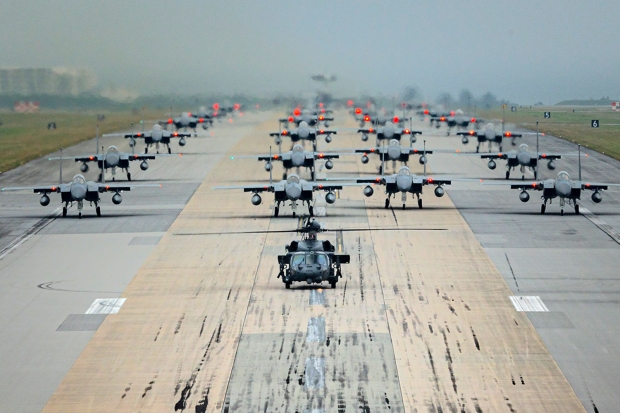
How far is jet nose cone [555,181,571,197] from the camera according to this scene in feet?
243

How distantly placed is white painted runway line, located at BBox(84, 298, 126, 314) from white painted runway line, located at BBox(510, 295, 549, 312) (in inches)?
816

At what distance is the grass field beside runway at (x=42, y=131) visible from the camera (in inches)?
4749

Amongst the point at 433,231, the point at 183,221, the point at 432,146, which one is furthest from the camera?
the point at 432,146

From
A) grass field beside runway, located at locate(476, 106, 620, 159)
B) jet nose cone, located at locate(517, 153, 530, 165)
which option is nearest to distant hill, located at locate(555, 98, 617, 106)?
grass field beside runway, located at locate(476, 106, 620, 159)

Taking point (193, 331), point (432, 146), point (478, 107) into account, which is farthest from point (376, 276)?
point (478, 107)

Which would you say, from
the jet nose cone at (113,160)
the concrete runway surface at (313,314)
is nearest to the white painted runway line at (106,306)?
the concrete runway surface at (313,314)

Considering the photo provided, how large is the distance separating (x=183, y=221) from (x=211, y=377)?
3746 centimetres

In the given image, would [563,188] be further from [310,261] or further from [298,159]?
[310,261]

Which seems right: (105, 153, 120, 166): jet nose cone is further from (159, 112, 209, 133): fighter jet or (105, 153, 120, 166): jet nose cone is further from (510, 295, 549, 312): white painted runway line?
(510, 295, 549, 312): white painted runway line

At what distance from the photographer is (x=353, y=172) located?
4129 inches

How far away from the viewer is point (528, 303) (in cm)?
4959

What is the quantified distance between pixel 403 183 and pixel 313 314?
31835 mm

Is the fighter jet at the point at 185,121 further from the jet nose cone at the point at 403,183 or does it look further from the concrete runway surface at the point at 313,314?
the jet nose cone at the point at 403,183

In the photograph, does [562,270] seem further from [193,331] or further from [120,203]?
[120,203]
